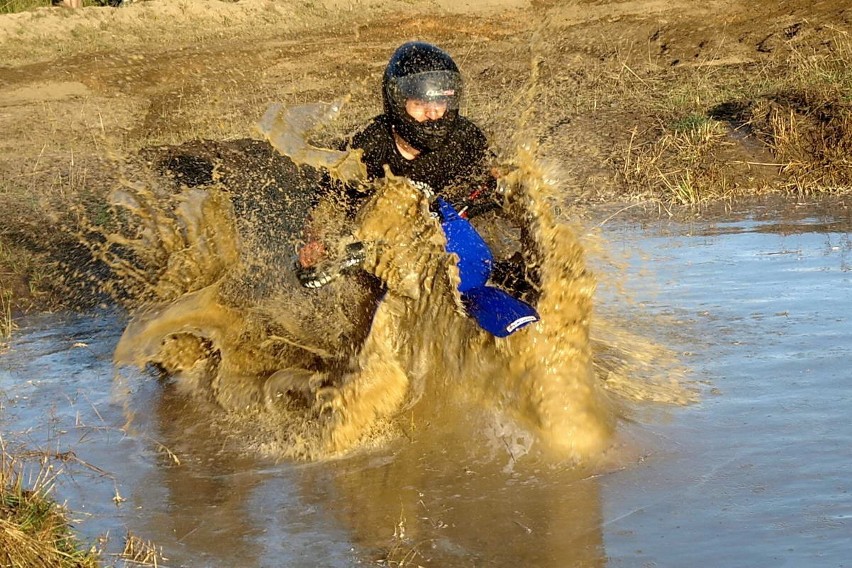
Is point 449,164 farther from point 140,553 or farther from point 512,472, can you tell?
point 140,553

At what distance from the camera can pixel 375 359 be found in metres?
6.23

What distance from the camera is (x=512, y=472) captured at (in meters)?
5.35

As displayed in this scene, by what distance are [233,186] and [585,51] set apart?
8.97 meters

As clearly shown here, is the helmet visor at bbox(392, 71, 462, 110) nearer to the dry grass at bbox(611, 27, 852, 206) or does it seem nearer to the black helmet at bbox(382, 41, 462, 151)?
the black helmet at bbox(382, 41, 462, 151)

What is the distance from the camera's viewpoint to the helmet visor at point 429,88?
5.95 metres

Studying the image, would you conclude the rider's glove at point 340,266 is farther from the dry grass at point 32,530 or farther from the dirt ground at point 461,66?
the dirt ground at point 461,66

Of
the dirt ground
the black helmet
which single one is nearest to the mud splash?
the black helmet

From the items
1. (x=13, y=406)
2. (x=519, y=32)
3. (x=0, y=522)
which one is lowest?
(x=13, y=406)

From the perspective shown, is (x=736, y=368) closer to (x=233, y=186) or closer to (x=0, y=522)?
(x=0, y=522)

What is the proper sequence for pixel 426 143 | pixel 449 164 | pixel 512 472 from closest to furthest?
pixel 512 472
pixel 426 143
pixel 449 164

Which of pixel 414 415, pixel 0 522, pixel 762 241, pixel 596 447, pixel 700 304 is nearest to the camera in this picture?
pixel 0 522

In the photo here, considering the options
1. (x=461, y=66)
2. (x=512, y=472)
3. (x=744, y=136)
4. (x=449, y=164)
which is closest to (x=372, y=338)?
(x=449, y=164)

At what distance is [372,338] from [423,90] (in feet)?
4.44

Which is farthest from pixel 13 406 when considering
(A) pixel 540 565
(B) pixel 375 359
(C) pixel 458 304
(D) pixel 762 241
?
(D) pixel 762 241
